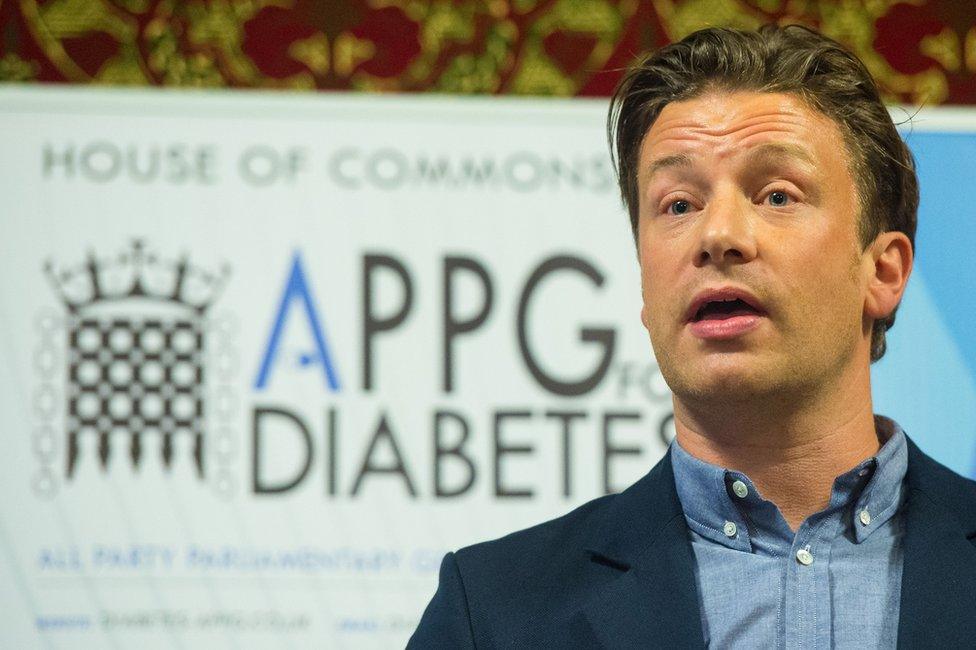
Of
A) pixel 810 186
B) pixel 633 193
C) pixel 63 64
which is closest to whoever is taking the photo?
pixel 810 186

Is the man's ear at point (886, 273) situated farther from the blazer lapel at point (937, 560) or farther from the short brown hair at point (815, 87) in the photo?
the blazer lapel at point (937, 560)

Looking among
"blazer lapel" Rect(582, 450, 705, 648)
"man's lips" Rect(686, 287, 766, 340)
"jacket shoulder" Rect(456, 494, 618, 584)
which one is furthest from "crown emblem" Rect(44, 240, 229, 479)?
"man's lips" Rect(686, 287, 766, 340)

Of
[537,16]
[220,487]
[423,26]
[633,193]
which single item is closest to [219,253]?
[220,487]

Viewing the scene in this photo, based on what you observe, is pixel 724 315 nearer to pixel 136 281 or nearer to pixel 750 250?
pixel 750 250

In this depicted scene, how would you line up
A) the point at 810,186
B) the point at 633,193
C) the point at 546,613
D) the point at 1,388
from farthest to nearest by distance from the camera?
1. the point at 1,388
2. the point at 633,193
3. the point at 810,186
4. the point at 546,613

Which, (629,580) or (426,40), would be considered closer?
(629,580)

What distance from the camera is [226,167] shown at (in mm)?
2918

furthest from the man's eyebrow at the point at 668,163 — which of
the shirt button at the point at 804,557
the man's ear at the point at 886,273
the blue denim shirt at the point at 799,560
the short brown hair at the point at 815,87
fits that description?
the shirt button at the point at 804,557

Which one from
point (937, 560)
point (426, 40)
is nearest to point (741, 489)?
point (937, 560)

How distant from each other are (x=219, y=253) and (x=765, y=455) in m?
1.56

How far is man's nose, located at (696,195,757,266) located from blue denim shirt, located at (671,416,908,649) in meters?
0.25

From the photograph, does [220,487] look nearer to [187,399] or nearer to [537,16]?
[187,399]

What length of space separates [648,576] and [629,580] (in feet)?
0.08

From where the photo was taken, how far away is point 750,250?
1.59 metres
